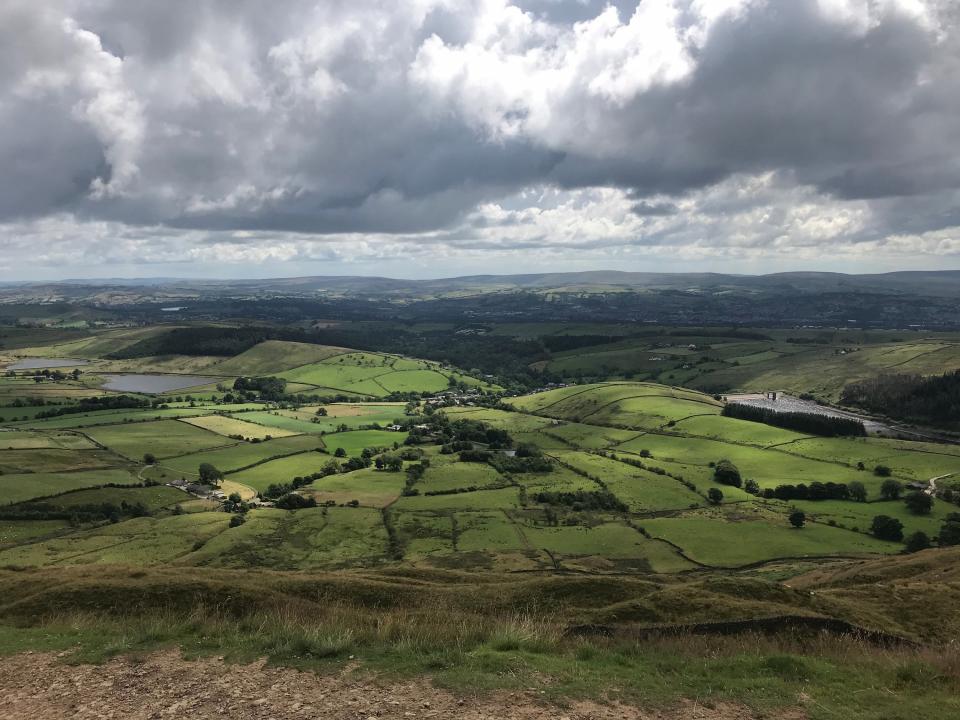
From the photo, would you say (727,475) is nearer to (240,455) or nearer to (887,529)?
(887,529)

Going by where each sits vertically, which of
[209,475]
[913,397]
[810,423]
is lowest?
[209,475]

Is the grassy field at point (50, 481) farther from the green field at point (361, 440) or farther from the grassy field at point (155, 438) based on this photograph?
the green field at point (361, 440)

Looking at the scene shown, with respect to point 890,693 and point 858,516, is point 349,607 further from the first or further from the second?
point 858,516

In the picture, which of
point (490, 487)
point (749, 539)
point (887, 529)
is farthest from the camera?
point (490, 487)

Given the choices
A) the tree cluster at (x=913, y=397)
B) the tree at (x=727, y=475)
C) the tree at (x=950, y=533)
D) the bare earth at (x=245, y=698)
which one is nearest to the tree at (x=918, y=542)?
the tree at (x=950, y=533)

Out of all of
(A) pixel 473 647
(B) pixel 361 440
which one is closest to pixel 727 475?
(B) pixel 361 440

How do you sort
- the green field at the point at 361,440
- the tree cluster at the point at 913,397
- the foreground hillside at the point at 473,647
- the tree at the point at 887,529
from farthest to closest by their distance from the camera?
the tree cluster at the point at 913,397 < the green field at the point at 361,440 < the tree at the point at 887,529 < the foreground hillside at the point at 473,647
